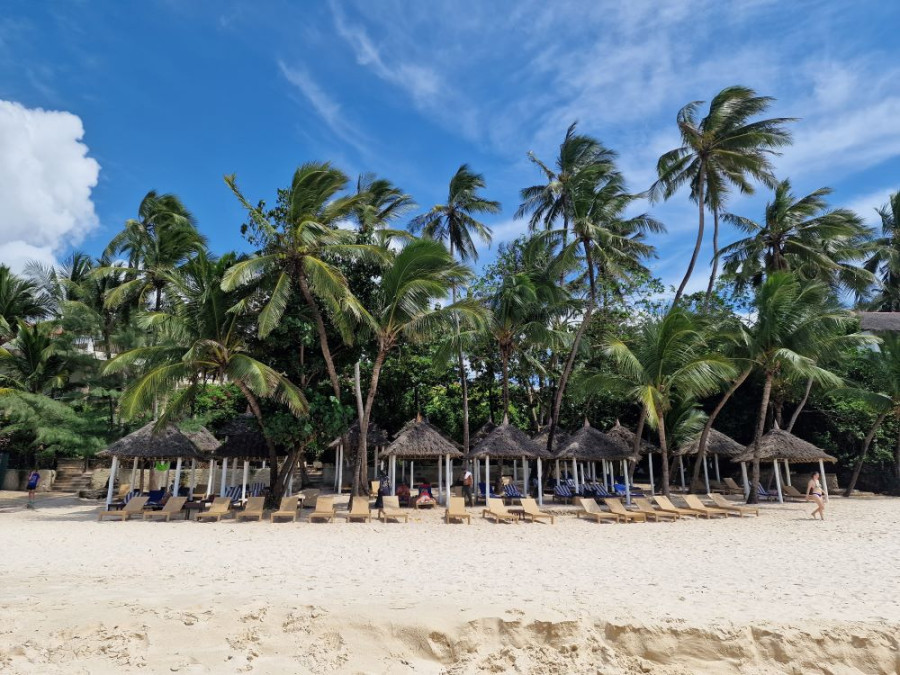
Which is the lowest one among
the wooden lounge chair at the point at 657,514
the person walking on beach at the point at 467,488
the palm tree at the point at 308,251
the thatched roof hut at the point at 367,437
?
the wooden lounge chair at the point at 657,514

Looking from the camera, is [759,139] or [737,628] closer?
[737,628]

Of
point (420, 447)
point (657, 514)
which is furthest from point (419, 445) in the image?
point (657, 514)

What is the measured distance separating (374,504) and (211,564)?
8.99 metres

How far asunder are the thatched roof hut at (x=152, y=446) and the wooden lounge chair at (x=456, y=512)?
7.70 m

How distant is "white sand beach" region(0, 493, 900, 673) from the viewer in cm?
500

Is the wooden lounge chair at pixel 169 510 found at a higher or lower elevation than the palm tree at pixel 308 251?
lower

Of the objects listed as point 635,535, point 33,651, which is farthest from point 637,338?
point 33,651

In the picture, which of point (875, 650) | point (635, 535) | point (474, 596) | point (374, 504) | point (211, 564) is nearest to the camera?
point (875, 650)

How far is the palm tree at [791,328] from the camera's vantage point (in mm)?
16422

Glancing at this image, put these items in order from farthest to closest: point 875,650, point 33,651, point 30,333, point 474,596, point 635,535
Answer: point 30,333, point 635,535, point 474,596, point 875,650, point 33,651

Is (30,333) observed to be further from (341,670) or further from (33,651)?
(341,670)

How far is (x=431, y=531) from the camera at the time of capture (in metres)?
12.4

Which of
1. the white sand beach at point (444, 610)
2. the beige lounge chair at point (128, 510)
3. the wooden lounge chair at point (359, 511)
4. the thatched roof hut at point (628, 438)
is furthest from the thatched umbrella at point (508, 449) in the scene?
the beige lounge chair at point (128, 510)

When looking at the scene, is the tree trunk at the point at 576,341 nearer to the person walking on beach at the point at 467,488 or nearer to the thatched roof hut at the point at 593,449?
the thatched roof hut at the point at 593,449
